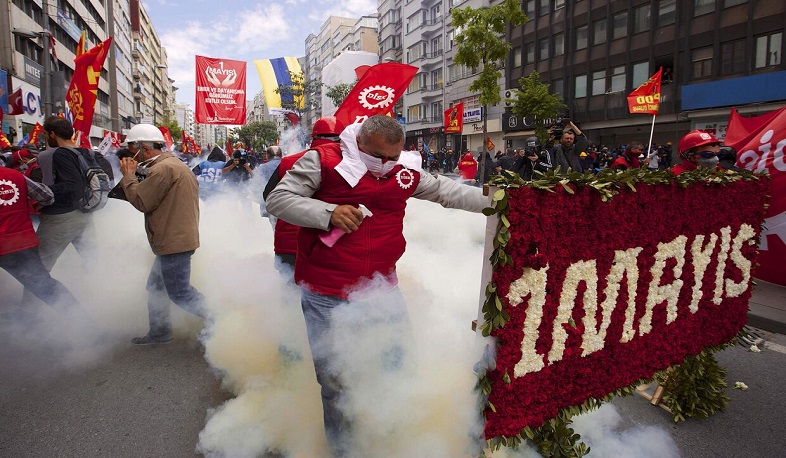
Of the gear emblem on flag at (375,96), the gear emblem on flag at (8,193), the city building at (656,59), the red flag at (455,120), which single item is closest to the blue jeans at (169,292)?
the gear emblem on flag at (8,193)

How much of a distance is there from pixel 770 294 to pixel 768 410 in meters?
2.54

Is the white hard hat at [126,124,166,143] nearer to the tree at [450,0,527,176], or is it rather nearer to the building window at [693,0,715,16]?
the tree at [450,0,527,176]

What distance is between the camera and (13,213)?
3.89 meters

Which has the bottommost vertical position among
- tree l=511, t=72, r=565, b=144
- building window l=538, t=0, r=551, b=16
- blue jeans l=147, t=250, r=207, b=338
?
blue jeans l=147, t=250, r=207, b=338

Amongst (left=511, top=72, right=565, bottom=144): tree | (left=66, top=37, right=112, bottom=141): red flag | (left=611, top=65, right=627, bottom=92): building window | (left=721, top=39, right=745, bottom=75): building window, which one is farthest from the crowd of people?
(left=611, top=65, right=627, bottom=92): building window

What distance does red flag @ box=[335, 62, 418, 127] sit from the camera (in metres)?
6.11

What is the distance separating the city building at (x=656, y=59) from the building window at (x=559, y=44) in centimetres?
6

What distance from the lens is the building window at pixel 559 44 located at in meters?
31.3

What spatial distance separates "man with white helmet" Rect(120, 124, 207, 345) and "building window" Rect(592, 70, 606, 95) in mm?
29490

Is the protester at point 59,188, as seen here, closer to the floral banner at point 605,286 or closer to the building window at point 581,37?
the floral banner at point 605,286

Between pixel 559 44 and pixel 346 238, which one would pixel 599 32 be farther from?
pixel 346 238

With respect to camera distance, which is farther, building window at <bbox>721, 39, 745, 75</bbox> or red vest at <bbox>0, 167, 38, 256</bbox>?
building window at <bbox>721, 39, 745, 75</bbox>

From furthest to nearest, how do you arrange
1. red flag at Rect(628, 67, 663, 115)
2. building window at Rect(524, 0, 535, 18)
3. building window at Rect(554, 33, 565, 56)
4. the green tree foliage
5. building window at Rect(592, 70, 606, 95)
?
the green tree foliage < building window at Rect(524, 0, 535, 18) < building window at Rect(554, 33, 565, 56) < building window at Rect(592, 70, 606, 95) < red flag at Rect(628, 67, 663, 115)

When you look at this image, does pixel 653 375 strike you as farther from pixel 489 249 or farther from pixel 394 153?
pixel 394 153
